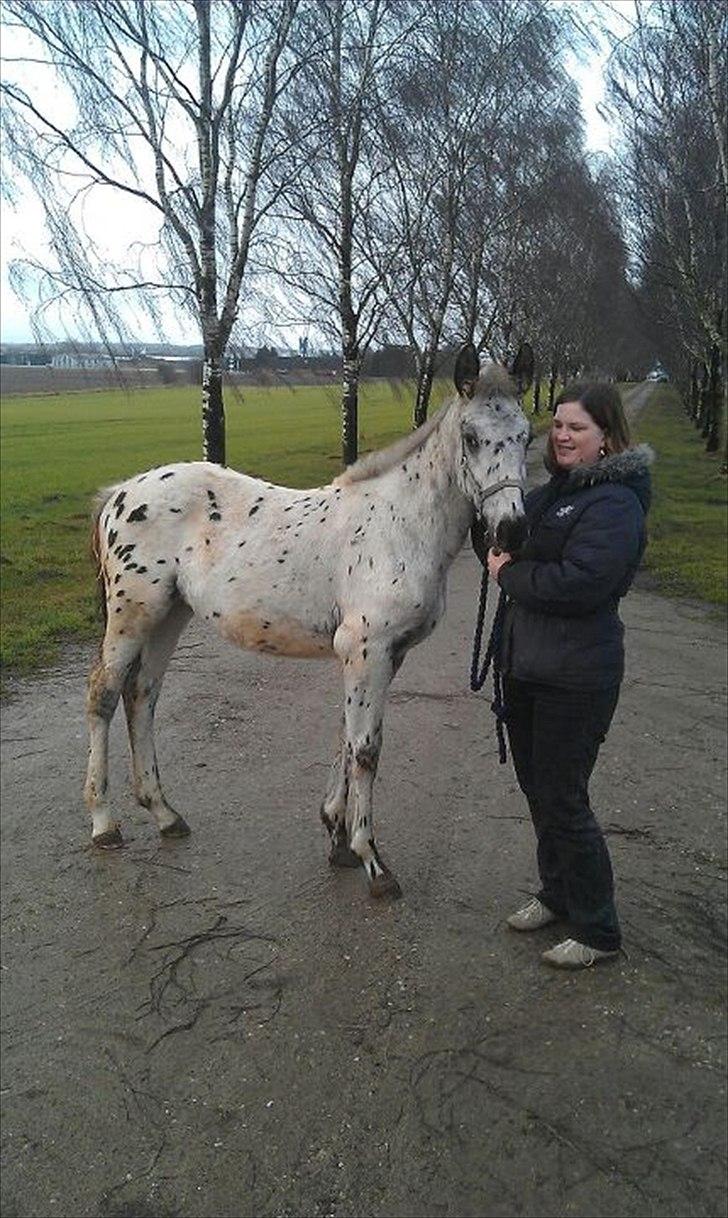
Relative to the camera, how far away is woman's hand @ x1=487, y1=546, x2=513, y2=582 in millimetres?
3420

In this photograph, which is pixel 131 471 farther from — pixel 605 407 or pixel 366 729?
pixel 605 407

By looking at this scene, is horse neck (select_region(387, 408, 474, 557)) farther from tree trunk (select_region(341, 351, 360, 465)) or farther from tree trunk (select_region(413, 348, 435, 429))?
tree trunk (select_region(413, 348, 435, 429))

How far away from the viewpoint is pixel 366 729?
13.2 ft

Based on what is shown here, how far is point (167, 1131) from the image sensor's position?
2773mm

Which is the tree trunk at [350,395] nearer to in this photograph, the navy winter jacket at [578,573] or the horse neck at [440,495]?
the horse neck at [440,495]

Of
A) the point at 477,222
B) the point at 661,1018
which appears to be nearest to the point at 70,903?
the point at 661,1018

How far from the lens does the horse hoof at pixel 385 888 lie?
3996 mm

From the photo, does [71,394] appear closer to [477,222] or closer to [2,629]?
[477,222]

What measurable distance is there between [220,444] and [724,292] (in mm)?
14304

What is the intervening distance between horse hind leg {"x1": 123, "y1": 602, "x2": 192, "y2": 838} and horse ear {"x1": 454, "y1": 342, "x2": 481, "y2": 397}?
6.17ft

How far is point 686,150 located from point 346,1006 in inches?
853

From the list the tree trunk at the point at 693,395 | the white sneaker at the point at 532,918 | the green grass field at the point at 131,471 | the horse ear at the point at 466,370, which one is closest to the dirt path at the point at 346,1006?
the white sneaker at the point at 532,918

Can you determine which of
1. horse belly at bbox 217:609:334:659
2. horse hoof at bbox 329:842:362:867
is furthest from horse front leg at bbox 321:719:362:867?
horse belly at bbox 217:609:334:659

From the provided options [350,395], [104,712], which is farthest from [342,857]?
[350,395]
